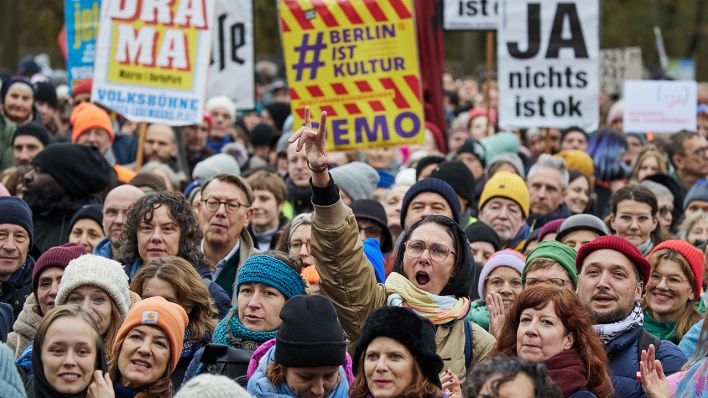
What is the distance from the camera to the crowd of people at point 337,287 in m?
6.48

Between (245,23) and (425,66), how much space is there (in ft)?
8.32

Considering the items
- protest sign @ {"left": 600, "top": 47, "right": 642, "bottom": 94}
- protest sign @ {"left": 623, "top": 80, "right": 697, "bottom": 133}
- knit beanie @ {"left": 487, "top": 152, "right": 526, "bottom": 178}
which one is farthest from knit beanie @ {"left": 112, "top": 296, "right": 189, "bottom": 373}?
protest sign @ {"left": 600, "top": 47, "right": 642, "bottom": 94}

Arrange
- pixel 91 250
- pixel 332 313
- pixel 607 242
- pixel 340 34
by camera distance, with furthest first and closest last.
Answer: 1. pixel 340 34
2. pixel 91 250
3. pixel 607 242
4. pixel 332 313

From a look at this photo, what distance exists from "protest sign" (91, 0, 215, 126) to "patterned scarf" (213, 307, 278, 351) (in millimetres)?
4891

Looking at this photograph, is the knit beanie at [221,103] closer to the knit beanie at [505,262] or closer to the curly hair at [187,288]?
the knit beanie at [505,262]

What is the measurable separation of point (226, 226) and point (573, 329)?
312 centimetres

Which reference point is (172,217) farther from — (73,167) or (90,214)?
(73,167)

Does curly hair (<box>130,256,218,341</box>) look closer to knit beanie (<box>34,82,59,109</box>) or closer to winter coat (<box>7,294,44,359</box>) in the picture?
winter coat (<box>7,294,44,359</box>)

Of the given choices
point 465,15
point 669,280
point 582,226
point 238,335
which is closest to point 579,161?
point 465,15

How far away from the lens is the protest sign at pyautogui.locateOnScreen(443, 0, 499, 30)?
1538 centimetres

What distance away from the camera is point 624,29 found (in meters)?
43.5

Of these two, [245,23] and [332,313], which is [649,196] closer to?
[332,313]

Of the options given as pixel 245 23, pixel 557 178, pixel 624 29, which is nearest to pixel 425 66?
pixel 245 23

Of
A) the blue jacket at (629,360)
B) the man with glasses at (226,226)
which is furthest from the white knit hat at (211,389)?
the man with glasses at (226,226)
